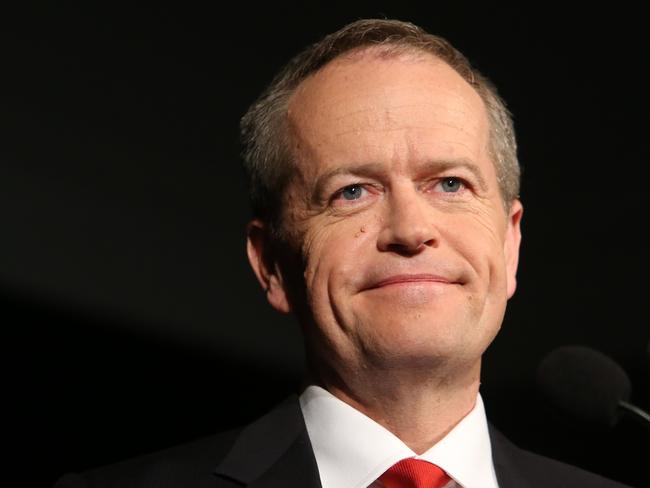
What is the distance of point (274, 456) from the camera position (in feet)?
6.72

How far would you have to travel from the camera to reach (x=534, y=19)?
2840mm

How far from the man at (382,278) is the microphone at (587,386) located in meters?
0.12

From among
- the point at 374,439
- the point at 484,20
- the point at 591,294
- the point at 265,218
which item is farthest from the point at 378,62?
the point at 591,294

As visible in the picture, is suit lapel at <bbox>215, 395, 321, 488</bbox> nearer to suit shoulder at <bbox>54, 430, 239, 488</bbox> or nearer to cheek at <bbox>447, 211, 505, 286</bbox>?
suit shoulder at <bbox>54, 430, 239, 488</bbox>

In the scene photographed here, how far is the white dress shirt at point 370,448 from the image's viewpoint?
1.99 m

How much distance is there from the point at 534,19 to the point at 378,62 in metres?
0.84

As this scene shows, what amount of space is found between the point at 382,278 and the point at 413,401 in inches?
8.6

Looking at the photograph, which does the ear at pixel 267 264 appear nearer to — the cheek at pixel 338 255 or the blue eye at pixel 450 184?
the cheek at pixel 338 255

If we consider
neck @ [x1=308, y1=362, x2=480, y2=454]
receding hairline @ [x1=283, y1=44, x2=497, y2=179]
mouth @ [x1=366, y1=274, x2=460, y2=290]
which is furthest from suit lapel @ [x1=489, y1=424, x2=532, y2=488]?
receding hairline @ [x1=283, y1=44, x2=497, y2=179]

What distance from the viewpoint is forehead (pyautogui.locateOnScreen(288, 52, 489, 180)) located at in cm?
202

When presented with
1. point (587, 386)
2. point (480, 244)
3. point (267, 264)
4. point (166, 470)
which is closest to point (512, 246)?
point (480, 244)

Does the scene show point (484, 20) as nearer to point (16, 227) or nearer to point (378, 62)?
point (378, 62)

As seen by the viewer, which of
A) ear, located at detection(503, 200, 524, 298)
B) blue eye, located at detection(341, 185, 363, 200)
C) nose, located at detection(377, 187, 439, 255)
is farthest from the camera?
ear, located at detection(503, 200, 524, 298)

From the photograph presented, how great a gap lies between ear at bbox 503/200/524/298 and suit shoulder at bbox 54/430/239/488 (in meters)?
0.55
